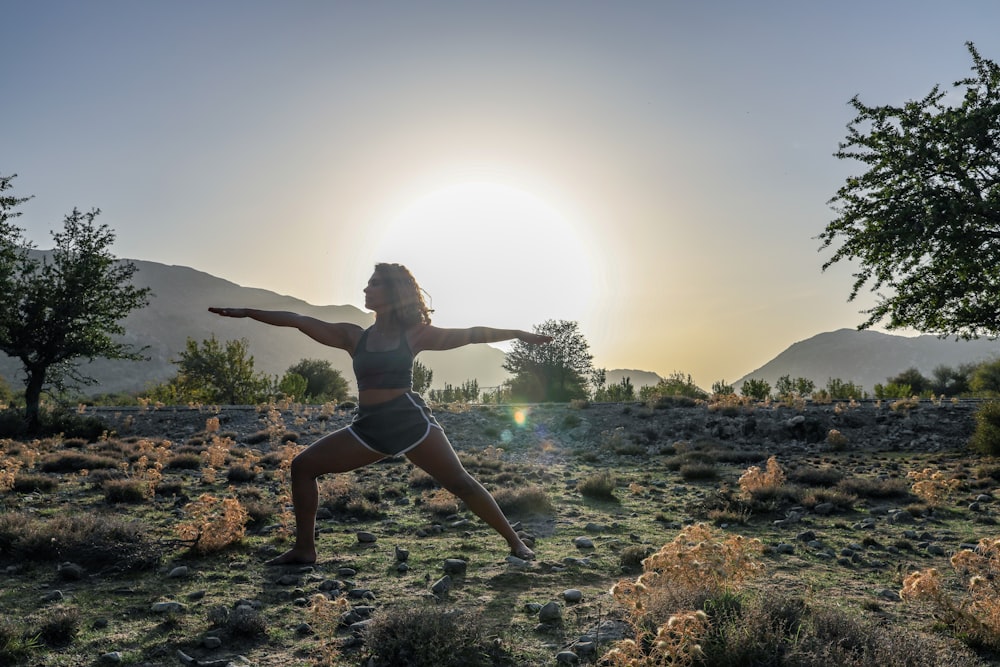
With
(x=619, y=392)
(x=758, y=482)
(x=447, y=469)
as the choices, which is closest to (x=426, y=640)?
(x=447, y=469)

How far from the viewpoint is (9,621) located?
4.14 meters

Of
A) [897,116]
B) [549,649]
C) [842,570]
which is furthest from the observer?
[897,116]

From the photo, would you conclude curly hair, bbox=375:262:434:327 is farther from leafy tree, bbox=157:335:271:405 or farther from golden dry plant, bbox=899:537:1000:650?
leafy tree, bbox=157:335:271:405

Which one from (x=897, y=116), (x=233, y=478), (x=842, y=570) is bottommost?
(x=233, y=478)

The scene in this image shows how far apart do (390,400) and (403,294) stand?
3.34 ft

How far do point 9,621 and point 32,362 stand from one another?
71.7 ft

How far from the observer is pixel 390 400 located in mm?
5457

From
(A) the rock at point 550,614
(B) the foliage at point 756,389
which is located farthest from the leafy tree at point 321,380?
(A) the rock at point 550,614

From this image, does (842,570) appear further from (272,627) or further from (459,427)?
(459,427)

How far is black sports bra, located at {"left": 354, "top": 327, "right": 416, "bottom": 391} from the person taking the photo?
5.45 meters

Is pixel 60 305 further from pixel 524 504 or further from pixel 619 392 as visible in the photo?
pixel 619 392

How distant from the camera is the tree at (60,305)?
66.4 ft

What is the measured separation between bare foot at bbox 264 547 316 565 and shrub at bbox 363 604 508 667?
7.54 feet

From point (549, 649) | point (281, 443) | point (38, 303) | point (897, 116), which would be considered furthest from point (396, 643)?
point (38, 303)
